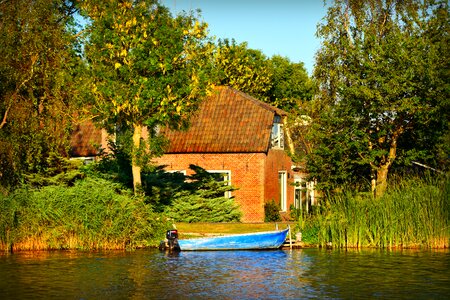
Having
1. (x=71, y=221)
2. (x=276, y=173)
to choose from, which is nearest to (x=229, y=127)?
(x=276, y=173)

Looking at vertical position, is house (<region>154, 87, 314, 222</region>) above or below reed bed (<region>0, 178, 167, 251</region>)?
above

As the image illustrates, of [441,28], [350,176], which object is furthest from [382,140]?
[441,28]

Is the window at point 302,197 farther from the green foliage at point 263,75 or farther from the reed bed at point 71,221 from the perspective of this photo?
the reed bed at point 71,221

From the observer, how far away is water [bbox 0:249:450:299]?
2323cm

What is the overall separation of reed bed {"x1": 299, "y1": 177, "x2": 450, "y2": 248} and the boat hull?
2.25 metres

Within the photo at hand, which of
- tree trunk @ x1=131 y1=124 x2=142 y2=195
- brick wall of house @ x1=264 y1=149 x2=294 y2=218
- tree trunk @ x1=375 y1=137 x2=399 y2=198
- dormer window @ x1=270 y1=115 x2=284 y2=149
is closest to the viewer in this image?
tree trunk @ x1=131 y1=124 x2=142 y2=195

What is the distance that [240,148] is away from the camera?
4866 centimetres

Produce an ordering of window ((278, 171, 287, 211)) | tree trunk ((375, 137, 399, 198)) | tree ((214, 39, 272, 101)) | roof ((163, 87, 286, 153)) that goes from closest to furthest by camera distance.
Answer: tree trunk ((375, 137, 399, 198))
roof ((163, 87, 286, 153))
window ((278, 171, 287, 211))
tree ((214, 39, 272, 101))

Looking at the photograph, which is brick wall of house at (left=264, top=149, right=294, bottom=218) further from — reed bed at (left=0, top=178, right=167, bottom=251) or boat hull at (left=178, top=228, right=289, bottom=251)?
reed bed at (left=0, top=178, right=167, bottom=251)

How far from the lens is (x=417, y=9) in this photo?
4159cm

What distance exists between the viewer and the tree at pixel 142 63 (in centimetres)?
3550

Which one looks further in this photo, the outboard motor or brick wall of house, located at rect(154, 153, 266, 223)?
brick wall of house, located at rect(154, 153, 266, 223)

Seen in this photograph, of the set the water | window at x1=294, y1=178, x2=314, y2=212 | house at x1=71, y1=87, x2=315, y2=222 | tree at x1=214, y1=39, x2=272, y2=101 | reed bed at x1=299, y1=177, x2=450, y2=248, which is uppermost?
tree at x1=214, y1=39, x2=272, y2=101

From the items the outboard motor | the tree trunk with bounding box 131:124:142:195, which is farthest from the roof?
the outboard motor
